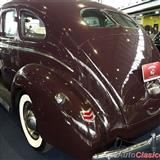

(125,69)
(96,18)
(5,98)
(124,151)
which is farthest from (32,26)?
(124,151)

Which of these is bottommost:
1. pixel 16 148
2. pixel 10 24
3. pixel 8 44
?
pixel 16 148

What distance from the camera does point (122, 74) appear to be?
2.77m

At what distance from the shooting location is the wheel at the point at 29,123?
3102mm

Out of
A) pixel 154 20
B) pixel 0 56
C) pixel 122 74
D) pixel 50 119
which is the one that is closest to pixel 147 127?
pixel 122 74

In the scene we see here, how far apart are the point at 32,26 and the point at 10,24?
0.62 metres

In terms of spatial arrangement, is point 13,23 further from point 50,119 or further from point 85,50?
point 50,119

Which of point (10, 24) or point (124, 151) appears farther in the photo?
point (10, 24)

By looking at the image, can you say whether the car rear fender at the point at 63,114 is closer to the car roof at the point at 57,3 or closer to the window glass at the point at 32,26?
the window glass at the point at 32,26

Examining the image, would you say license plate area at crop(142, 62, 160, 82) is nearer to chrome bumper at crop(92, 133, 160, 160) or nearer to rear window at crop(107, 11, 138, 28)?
chrome bumper at crop(92, 133, 160, 160)

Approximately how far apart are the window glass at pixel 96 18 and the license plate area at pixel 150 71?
2.55ft

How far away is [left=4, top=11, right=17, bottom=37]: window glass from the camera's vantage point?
146 inches

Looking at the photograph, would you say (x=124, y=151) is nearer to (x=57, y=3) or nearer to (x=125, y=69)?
(x=125, y=69)

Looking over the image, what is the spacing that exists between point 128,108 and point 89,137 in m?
0.50

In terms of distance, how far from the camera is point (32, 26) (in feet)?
11.2
